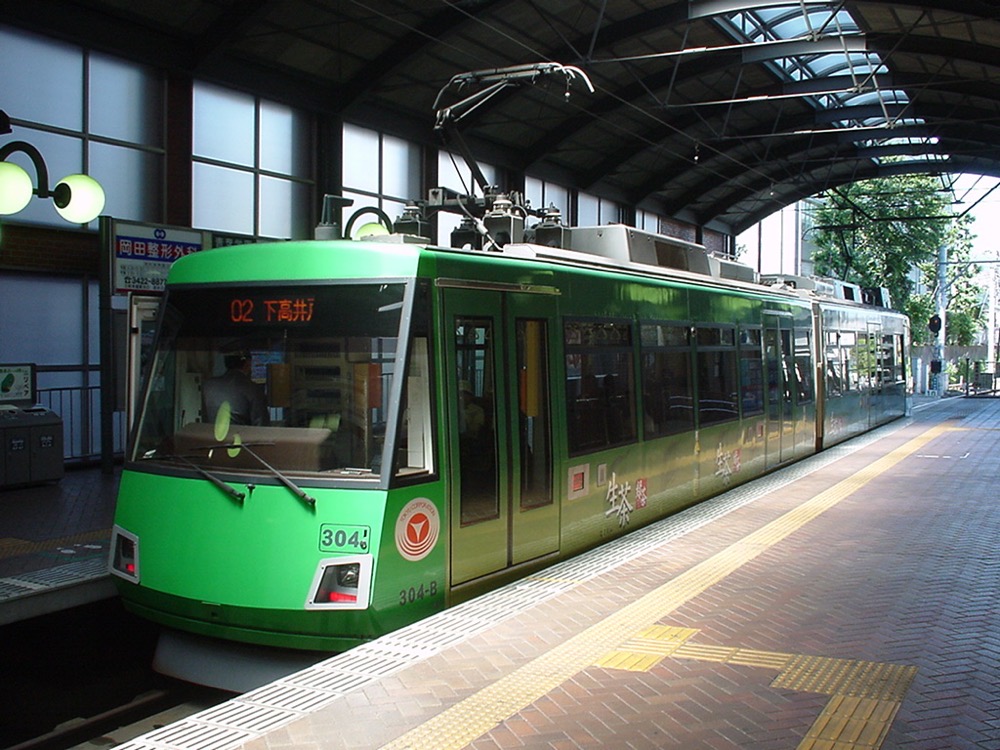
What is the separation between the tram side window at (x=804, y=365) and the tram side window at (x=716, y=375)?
370cm

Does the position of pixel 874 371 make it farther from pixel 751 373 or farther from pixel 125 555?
pixel 125 555

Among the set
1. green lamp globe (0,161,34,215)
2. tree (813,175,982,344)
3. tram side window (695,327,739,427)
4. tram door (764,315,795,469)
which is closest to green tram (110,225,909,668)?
green lamp globe (0,161,34,215)

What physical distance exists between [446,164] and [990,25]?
12278 mm

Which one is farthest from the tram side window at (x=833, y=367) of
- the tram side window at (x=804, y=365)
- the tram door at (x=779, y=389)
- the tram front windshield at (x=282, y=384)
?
the tram front windshield at (x=282, y=384)

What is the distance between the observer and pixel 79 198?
34.2 feet

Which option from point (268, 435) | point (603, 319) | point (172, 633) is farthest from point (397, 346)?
point (603, 319)

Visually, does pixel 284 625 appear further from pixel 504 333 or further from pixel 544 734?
pixel 504 333

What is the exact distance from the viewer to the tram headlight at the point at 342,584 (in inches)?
245

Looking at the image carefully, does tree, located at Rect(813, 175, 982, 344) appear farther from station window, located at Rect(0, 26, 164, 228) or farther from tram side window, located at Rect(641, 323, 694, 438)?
tram side window, located at Rect(641, 323, 694, 438)

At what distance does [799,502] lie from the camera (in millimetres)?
12008

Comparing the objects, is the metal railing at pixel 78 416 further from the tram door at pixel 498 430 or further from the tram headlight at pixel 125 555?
the tram door at pixel 498 430

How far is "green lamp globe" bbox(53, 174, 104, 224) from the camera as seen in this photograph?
10.3 metres

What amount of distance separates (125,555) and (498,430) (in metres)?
2.77

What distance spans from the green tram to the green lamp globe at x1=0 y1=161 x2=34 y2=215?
3.20m
